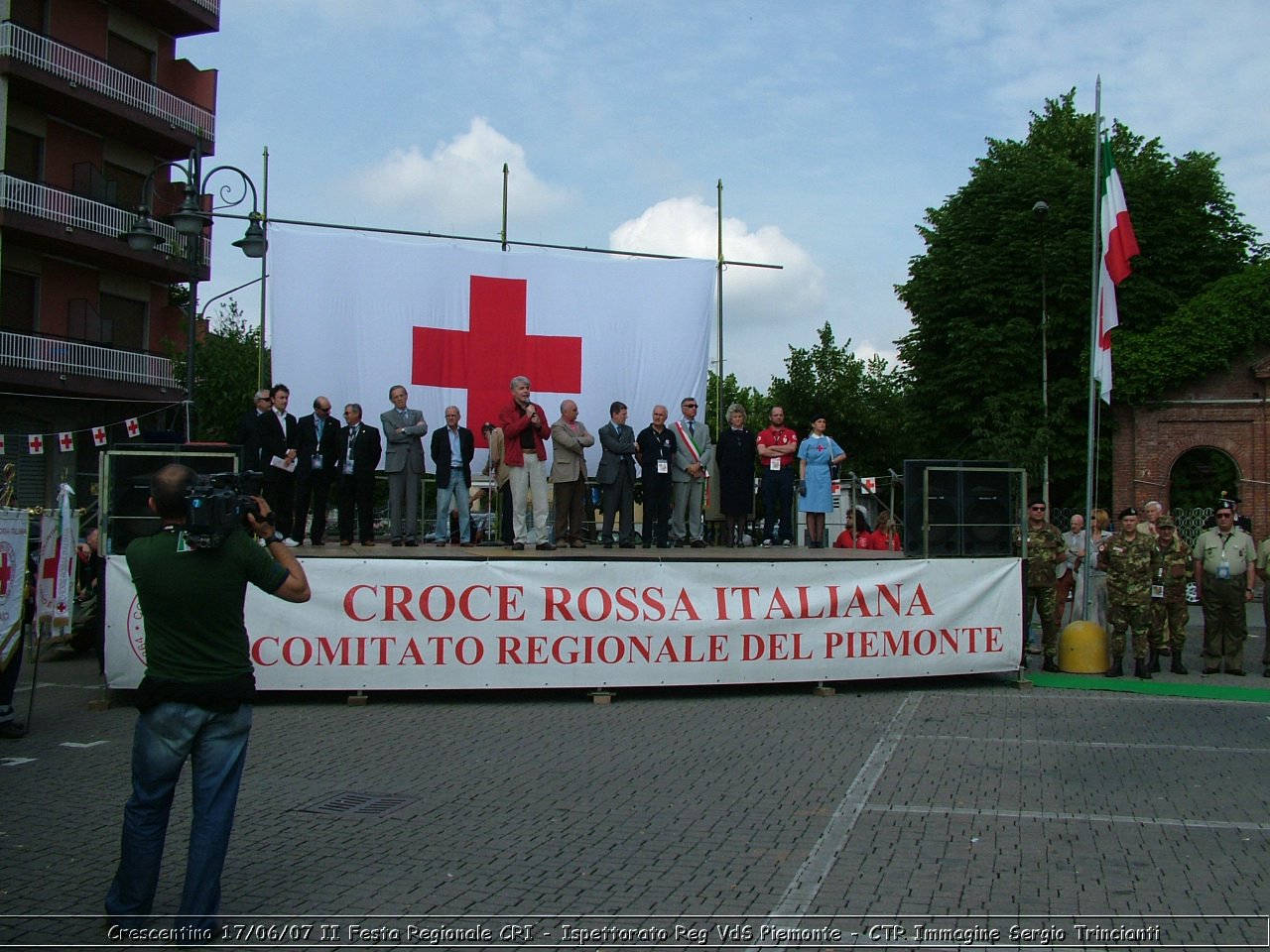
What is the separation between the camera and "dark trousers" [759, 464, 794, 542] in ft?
48.2

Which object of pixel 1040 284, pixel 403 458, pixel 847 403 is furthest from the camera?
pixel 847 403

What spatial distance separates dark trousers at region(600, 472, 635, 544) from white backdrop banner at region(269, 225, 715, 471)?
0.81m

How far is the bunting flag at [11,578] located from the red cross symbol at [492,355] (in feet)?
18.4

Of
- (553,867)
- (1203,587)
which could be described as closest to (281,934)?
(553,867)

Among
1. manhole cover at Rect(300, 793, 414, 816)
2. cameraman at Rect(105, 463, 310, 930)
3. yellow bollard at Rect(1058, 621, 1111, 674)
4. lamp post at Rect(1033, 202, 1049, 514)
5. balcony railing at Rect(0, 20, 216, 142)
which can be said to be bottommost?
manhole cover at Rect(300, 793, 414, 816)

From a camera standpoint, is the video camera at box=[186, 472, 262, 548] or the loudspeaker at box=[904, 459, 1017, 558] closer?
the video camera at box=[186, 472, 262, 548]

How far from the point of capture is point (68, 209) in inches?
1118

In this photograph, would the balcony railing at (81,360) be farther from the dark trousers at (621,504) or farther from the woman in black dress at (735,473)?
the woman in black dress at (735,473)

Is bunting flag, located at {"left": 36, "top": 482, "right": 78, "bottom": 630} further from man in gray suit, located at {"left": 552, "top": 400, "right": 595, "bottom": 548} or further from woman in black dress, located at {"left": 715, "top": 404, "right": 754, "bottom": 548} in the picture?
woman in black dress, located at {"left": 715, "top": 404, "right": 754, "bottom": 548}

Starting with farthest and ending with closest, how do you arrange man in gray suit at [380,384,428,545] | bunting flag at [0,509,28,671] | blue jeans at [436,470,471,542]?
blue jeans at [436,470,471,542]
man in gray suit at [380,384,428,545]
bunting flag at [0,509,28,671]

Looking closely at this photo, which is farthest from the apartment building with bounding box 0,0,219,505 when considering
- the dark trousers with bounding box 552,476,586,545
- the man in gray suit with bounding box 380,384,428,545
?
the dark trousers with bounding box 552,476,586,545

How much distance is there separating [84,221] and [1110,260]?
78.0 feet

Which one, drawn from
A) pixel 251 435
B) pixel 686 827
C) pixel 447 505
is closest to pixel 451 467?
pixel 447 505

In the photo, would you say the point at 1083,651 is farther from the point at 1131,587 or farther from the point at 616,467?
the point at 616,467
